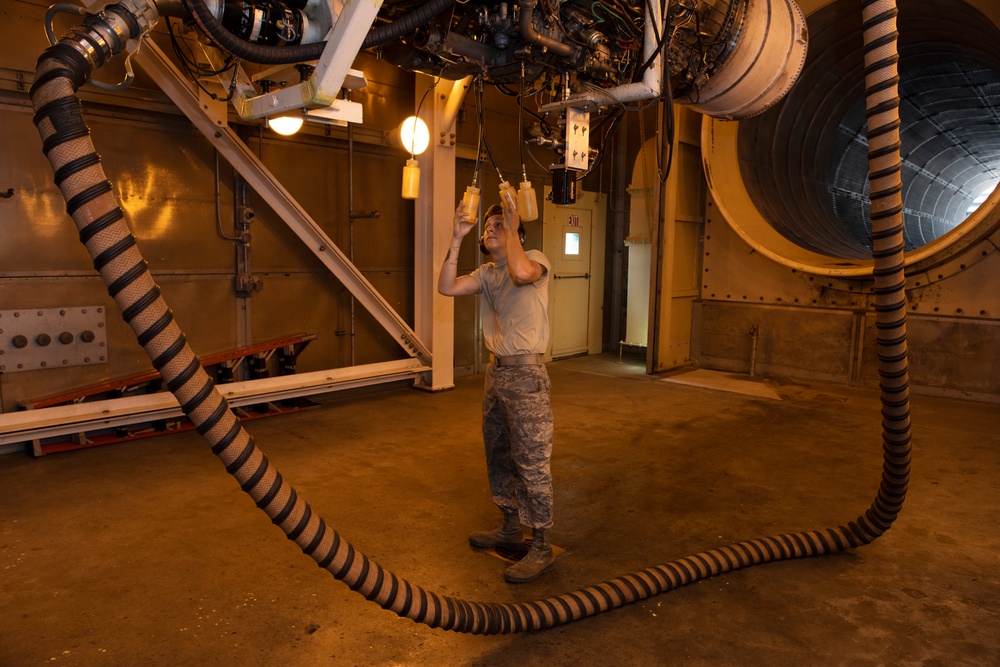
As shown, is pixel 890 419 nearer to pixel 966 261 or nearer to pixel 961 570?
pixel 961 570

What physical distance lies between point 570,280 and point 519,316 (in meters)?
5.30

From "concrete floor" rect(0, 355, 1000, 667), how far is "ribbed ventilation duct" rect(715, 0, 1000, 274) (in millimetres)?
2704

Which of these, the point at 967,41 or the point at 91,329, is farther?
the point at 967,41

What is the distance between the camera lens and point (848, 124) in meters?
7.85

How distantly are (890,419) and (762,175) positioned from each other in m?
5.08

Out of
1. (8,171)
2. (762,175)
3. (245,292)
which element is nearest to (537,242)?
(762,175)

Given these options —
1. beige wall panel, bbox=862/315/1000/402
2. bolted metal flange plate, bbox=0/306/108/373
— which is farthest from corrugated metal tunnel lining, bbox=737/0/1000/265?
bolted metal flange plate, bbox=0/306/108/373

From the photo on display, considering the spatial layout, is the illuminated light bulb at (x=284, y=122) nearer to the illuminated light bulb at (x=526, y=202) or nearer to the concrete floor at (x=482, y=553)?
the illuminated light bulb at (x=526, y=202)

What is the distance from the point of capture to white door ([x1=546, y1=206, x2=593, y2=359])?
8.00 meters

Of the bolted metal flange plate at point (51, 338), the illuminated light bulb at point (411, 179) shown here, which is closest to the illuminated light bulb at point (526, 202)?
the illuminated light bulb at point (411, 179)

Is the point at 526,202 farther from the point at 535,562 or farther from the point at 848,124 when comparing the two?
the point at 848,124

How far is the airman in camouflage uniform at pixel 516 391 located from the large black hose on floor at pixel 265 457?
446 millimetres

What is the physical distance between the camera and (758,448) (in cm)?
471

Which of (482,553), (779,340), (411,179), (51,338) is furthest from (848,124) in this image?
(51,338)
